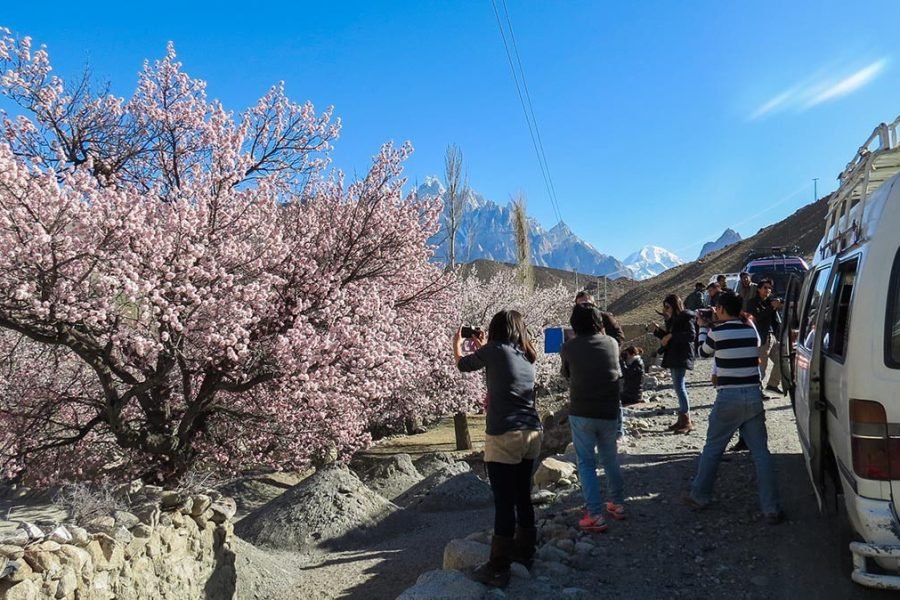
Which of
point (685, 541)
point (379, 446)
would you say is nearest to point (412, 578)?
point (685, 541)

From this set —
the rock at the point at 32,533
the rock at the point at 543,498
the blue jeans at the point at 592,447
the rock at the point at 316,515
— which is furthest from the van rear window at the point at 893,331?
the rock at the point at 316,515

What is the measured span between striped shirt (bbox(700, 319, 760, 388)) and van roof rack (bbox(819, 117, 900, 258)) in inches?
33.0

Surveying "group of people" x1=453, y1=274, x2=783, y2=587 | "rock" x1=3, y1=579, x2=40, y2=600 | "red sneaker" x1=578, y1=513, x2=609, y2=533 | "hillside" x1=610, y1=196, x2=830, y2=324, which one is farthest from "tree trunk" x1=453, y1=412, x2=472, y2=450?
"hillside" x1=610, y1=196, x2=830, y2=324

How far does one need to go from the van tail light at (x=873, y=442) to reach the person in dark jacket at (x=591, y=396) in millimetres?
1861

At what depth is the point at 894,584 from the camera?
9.13 ft

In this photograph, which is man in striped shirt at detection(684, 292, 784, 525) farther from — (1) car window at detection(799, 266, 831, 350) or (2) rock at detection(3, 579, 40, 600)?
(2) rock at detection(3, 579, 40, 600)

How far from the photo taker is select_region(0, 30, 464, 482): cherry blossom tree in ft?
21.9

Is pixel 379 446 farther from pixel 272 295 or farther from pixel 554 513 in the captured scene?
pixel 554 513

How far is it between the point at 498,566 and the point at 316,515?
5264 mm

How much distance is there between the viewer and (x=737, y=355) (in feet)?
15.1

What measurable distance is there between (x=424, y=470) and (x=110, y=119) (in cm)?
779

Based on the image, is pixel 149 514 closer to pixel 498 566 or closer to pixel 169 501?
pixel 169 501

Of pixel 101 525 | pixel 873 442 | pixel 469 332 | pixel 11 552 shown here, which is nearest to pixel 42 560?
Result: pixel 11 552

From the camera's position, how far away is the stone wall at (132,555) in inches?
146
